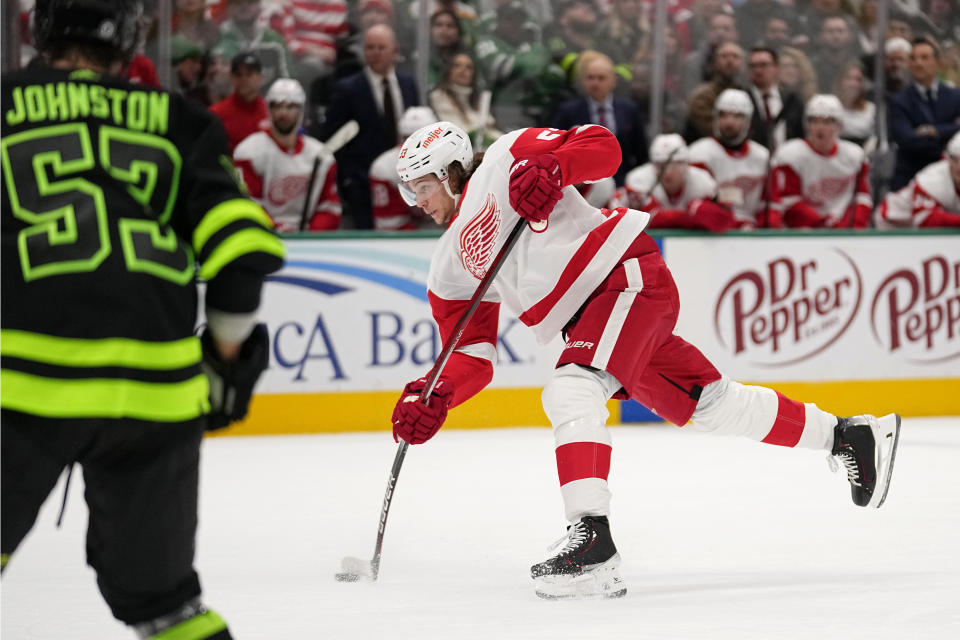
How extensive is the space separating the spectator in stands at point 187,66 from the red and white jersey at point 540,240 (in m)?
3.23

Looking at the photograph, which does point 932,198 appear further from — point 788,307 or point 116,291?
point 116,291

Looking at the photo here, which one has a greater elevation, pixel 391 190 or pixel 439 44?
pixel 439 44

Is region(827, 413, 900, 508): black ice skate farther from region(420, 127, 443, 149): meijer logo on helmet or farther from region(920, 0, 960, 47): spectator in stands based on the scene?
region(920, 0, 960, 47): spectator in stands

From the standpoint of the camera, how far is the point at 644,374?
3330 millimetres

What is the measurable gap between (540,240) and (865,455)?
1.07m

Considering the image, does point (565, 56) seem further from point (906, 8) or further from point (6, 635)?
point (6, 635)

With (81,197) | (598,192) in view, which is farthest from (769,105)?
(81,197)

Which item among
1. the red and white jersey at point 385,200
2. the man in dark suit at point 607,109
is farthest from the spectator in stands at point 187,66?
the man in dark suit at point 607,109

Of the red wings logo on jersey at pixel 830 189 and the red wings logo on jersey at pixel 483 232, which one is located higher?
the red wings logo on jersey at pixel 483 232

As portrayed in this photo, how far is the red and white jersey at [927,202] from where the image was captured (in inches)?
248

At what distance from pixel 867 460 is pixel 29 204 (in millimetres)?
2484

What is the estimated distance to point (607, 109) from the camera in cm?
652

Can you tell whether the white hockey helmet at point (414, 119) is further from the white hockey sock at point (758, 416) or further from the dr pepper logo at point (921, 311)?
the white hockey sock at point (758, 416)

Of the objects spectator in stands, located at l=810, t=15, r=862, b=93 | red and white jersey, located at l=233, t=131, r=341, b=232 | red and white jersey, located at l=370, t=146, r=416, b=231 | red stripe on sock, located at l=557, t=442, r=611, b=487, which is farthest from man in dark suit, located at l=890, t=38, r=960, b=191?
red stripe on sock, located at l=557, t=442, r=611, b=487
